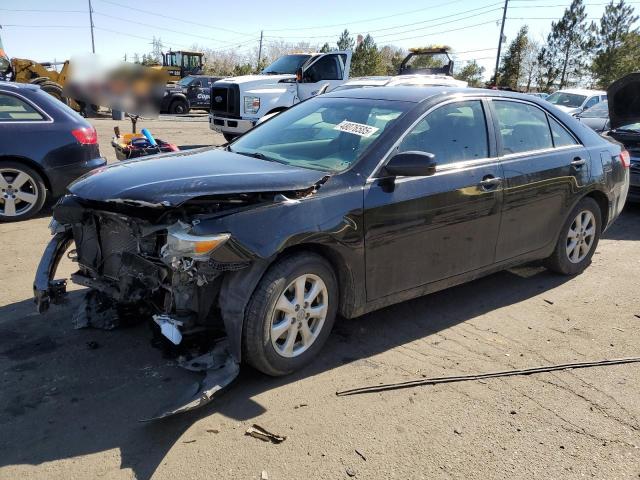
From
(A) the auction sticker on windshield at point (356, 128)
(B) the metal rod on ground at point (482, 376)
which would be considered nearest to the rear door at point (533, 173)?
(B) the metal rod on ground at point (482, 376)

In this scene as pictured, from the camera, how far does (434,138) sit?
394 cm

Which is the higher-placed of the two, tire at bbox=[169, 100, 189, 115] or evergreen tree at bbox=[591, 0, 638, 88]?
evergreen tree at bbox=[591, 0, 638, 88]

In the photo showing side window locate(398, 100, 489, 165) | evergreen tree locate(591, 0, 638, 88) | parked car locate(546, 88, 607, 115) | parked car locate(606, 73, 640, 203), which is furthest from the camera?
evergreen tree locate(591, 0, 638, 88)

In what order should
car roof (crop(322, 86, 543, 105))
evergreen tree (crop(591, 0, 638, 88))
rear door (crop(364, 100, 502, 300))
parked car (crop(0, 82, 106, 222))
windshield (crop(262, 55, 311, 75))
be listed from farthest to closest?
evergreen tree (crop(591, 0, 638, 88)) < windshield (crop(262, 55, 311, 75)) < parked car (crop(0, 82, 106, 222)) < car roof (crop(322, 86, 543, 105)) < rear door (crop(364, 100, 502, 300))

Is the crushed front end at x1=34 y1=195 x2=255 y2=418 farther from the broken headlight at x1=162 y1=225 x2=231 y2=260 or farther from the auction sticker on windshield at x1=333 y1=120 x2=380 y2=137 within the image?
the auction sticker on windshield at x1=333 y1=120 x2=380 y2=137

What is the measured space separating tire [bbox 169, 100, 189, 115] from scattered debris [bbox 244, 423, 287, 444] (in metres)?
25.5

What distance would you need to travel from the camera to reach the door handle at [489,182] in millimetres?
4094

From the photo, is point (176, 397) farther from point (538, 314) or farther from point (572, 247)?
point (572, 247)

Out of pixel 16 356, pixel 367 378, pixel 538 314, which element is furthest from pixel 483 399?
pixel 16 356

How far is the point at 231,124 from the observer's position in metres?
13.5

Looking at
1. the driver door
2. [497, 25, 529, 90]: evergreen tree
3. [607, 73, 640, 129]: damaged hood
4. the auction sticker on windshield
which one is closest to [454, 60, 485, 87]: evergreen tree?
[497, 25, 529, 90]: evergreen tree

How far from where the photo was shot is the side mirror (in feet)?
11.3

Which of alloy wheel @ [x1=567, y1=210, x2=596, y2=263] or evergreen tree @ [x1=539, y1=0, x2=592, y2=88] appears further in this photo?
evergreen tree @ [x1=539, y1=0, x2=592, y2=88]

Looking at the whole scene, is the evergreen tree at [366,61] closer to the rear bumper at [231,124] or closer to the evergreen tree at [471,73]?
the evergreen tree at [471,73]
